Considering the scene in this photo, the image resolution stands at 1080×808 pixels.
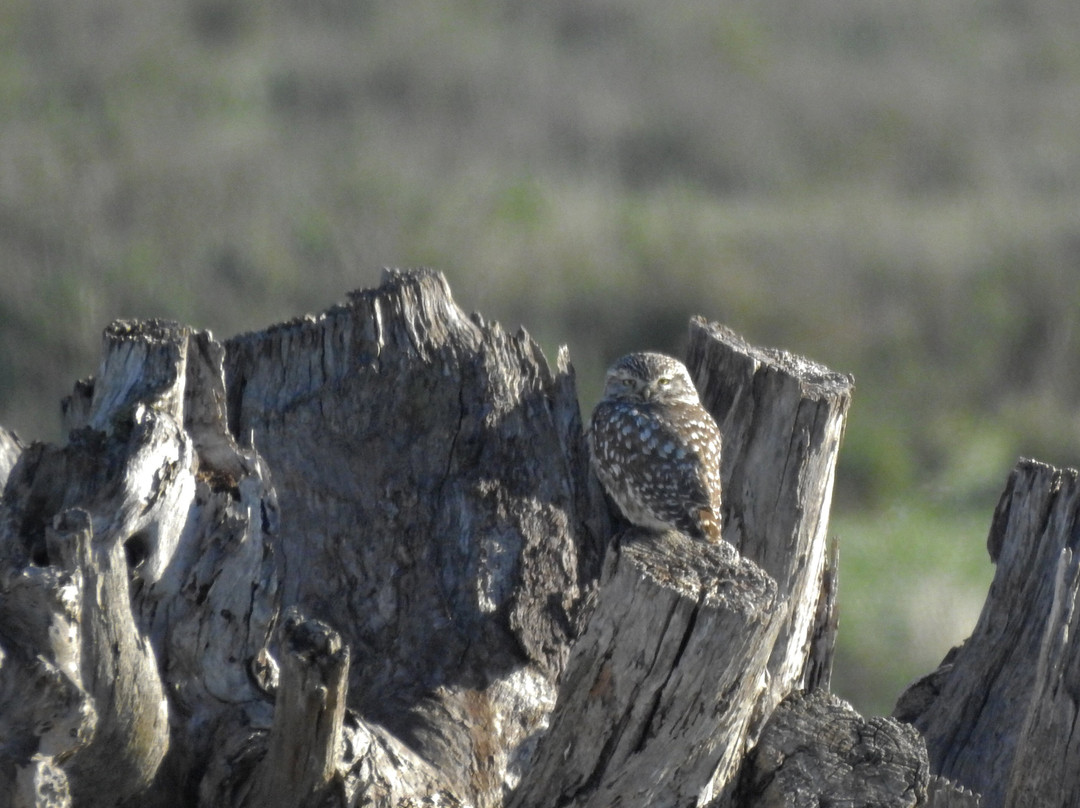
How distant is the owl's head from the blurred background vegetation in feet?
17.1

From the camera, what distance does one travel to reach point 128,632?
321cm

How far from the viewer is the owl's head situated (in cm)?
555

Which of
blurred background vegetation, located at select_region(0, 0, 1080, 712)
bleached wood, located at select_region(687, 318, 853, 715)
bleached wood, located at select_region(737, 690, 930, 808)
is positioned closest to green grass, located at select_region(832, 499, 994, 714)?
blurred background vegetation, located at select_region(0, 0, 1080, 712)

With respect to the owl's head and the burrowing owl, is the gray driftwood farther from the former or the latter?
the owl's head

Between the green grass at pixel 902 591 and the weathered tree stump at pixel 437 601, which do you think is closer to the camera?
the weathered tree stump at pixel 437 601

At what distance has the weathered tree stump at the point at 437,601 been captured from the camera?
325 centimetres

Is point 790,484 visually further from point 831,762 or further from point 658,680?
point 658,680

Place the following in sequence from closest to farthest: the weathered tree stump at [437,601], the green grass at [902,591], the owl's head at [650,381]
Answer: the weathered tree stump at [437,601]
the owl's head at [650,381]
the green grass at [902,591]

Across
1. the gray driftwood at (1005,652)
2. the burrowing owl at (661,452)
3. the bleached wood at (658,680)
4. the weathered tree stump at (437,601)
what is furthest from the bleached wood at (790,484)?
the bleached wood at (658,680)

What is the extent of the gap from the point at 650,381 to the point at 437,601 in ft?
5.66

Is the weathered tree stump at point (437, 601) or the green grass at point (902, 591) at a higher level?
the green grass at point (902, 591)

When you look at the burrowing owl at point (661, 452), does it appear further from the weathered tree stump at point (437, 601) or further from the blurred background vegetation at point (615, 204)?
the blurred background vegetation at point (615, 204)

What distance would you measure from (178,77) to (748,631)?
19415 mm

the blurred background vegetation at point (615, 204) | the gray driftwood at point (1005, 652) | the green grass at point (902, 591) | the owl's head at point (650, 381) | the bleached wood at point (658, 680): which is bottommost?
the bleached wood at point (658, 680)
